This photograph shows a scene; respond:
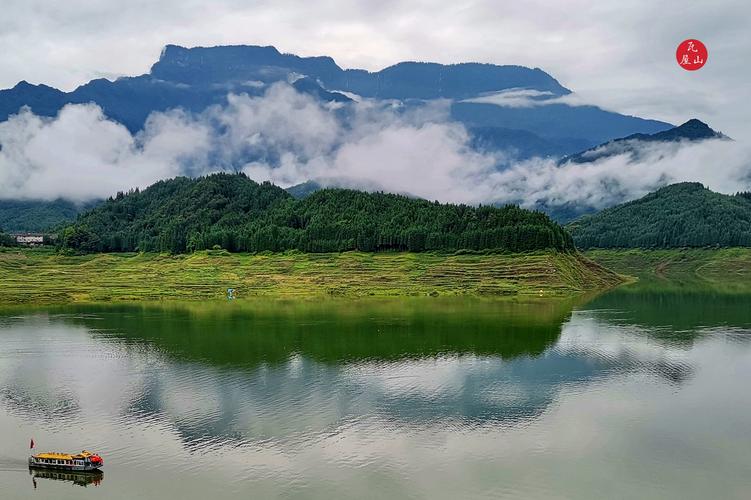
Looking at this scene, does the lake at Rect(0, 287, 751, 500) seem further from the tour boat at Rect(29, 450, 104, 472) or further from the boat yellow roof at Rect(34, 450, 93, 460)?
the boat yellow roof at Rect(34, 450, 93, 460)

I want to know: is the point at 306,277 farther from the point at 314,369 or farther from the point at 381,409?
the point at 381,409

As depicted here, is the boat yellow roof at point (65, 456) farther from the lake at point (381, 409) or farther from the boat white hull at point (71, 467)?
the lake at point (381, 409)

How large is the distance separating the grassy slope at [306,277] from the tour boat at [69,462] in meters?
101

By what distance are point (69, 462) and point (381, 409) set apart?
24.4 m

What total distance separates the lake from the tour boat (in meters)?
0.77

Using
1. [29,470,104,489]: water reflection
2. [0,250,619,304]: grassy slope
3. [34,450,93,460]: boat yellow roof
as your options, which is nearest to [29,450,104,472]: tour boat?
[34,450,93,460]: boat yellow roof

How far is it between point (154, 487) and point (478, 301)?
101 meters

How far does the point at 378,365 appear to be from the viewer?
7231cm

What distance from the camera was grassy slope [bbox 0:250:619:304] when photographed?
148 m

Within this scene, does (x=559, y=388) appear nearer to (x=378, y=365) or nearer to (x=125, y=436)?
(x=378, y=365)

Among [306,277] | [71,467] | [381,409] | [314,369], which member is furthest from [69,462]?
[306,277]

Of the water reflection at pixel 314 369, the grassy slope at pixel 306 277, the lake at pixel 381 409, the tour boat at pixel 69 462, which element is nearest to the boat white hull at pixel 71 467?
the tour boat at pixel 69 462

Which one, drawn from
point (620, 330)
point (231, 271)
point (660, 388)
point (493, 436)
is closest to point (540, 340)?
point (620, 330)

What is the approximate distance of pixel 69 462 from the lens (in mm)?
43281
